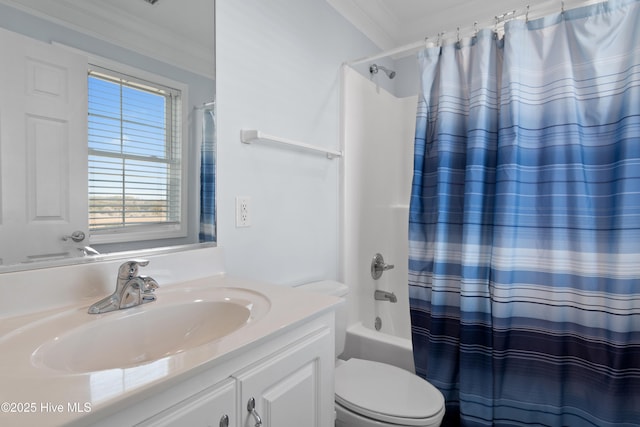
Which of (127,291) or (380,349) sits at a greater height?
(127,291)

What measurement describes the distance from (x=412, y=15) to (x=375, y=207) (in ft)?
4.44

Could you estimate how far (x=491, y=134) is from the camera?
4.85ft

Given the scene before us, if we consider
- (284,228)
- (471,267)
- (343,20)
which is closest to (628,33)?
(471,267)

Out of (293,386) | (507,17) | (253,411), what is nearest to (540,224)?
(507,17)

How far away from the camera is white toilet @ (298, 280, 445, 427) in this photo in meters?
1.17

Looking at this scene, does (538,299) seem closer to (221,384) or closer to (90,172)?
(221,384)

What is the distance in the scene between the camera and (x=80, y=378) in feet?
1.74

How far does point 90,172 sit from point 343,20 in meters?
1.62

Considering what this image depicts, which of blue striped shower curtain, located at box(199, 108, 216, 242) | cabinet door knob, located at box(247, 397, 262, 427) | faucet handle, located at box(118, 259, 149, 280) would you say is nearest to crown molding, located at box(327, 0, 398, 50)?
blue striped shower curtain, located at box(199, 108, 216, 242)

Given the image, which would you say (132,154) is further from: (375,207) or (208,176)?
(375,207)

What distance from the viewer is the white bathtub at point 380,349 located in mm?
1711

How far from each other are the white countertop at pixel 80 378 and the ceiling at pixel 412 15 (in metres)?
1.85

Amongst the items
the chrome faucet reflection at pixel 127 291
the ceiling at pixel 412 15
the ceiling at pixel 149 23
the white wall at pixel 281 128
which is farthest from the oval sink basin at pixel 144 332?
the ceiling at pixel 412 15

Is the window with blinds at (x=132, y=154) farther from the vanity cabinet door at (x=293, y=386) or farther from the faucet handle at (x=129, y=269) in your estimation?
the vanity cabinet door at (x=293, y=386)
